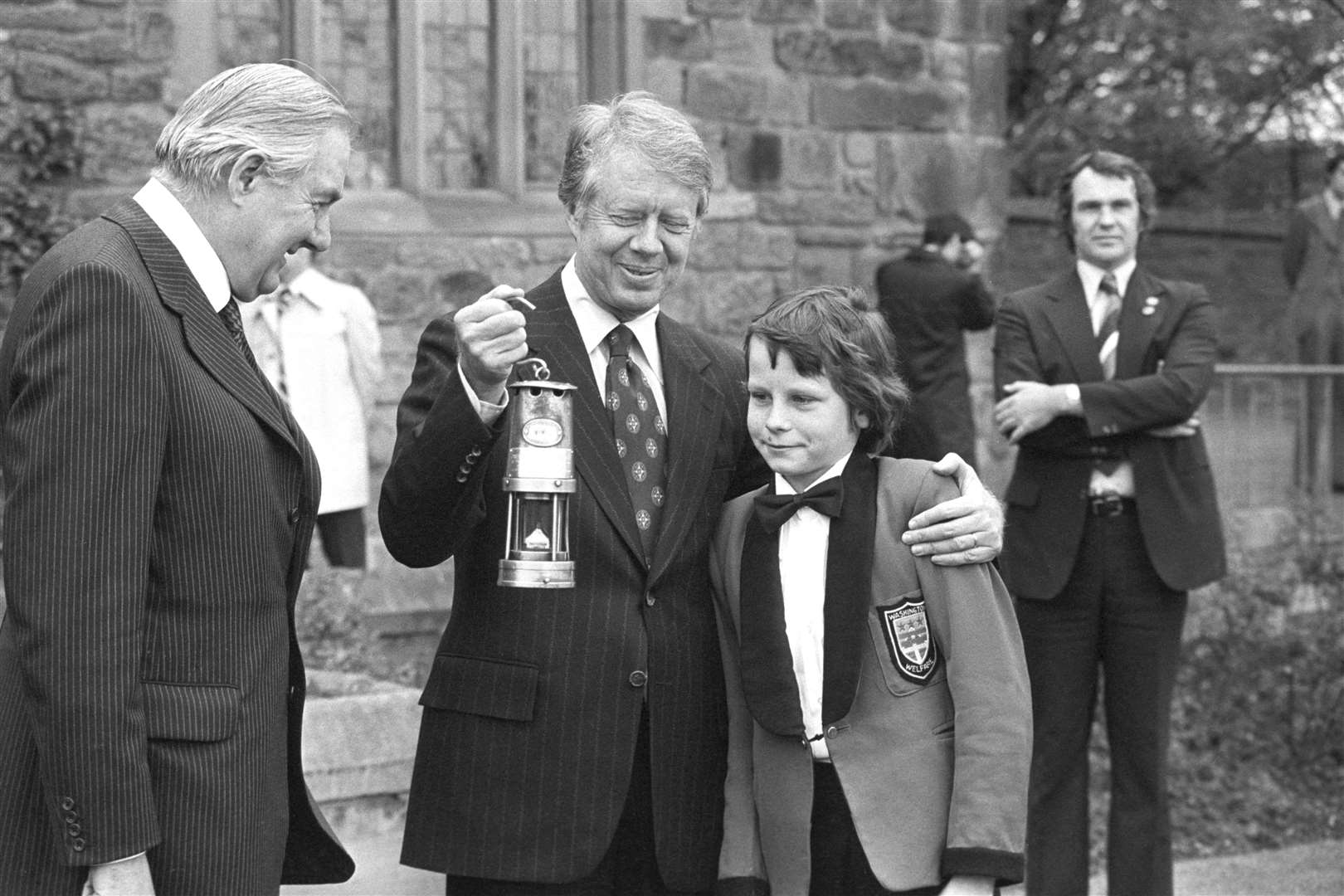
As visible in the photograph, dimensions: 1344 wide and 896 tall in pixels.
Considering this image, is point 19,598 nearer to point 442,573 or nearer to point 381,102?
point 442,573

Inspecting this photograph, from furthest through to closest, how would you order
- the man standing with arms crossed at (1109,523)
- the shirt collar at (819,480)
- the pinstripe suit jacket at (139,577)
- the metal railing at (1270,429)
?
the metal railing at (1270,429), the man standing with arms crossed at (1109,523), the shirt collar at (819,480), the pinstripe suit jacket at (139,577)

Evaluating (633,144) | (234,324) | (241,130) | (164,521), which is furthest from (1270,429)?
(164,521)

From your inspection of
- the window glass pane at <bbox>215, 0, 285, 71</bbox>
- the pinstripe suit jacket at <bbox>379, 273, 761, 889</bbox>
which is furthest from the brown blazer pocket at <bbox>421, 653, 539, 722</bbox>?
the window glass pane at <bbox>215, 0, 285, 71</bbox>

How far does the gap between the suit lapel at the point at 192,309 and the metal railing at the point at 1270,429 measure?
7.24m

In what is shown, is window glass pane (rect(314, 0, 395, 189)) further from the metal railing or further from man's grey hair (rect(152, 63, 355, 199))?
Answer: man's grey hair (rect(152, 63, 355, 199))

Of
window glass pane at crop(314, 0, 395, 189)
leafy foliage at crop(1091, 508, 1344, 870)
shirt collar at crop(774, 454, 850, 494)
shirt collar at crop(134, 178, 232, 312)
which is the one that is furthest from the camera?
window glass pane at crop(314, 0, 395, 189)

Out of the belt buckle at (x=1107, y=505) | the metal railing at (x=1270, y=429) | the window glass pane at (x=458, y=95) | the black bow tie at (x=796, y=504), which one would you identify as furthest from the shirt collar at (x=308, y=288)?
the black bow tie at (x=796, y=504)

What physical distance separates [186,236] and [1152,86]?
18100 millimetres

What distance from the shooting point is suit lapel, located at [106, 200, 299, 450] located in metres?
2.76

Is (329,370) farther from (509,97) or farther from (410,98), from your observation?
(509,97)

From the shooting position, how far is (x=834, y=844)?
325 cm

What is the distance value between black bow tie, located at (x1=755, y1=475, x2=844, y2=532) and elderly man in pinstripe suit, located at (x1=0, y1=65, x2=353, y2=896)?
758 mm

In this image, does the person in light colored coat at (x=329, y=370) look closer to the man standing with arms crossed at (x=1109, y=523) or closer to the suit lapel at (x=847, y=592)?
the man standing with arms crossed at (x=1109, y=523)

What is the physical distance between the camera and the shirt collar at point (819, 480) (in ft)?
10.9
